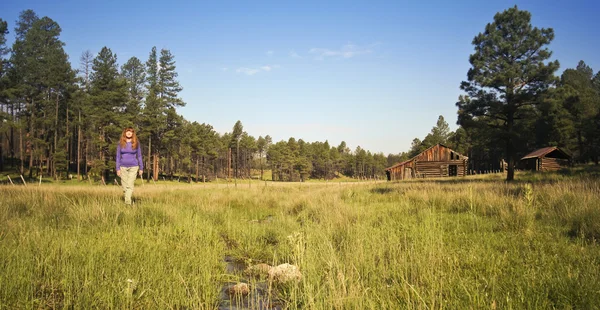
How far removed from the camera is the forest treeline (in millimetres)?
23781

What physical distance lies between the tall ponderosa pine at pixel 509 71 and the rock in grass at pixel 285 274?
2570 centimetres

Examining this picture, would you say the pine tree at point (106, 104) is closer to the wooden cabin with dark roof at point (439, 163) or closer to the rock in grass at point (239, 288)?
the rock in grass at point (239, 288)

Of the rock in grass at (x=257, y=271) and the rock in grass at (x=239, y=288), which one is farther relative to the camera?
the rock in grass at (x=257, y=271)

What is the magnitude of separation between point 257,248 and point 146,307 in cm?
251

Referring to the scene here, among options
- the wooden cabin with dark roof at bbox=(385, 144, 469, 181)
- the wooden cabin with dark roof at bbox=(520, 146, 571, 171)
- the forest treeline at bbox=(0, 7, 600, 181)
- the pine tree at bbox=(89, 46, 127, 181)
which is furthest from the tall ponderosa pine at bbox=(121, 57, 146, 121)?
the wooden cabin with dark roof at bbox=(520, 146, 571, 171)

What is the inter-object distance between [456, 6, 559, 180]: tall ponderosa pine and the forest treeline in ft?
0.24

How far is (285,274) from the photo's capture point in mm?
3545

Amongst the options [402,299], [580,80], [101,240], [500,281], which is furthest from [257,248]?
[580,80]

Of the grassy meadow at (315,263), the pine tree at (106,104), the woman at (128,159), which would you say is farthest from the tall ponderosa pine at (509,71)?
the pine tree at (106,104)

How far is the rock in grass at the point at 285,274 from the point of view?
11.2ft

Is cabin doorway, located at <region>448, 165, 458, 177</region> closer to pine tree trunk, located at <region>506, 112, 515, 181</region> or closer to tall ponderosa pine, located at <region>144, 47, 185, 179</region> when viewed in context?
pine tree trunk, located at <region>506, 112, 515, 181</region>

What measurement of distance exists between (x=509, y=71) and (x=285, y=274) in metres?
26.6

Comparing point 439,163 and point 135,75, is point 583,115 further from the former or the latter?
point 135,75

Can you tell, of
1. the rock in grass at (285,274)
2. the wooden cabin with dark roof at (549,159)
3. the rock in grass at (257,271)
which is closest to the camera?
the rock in grass at (285,274)
